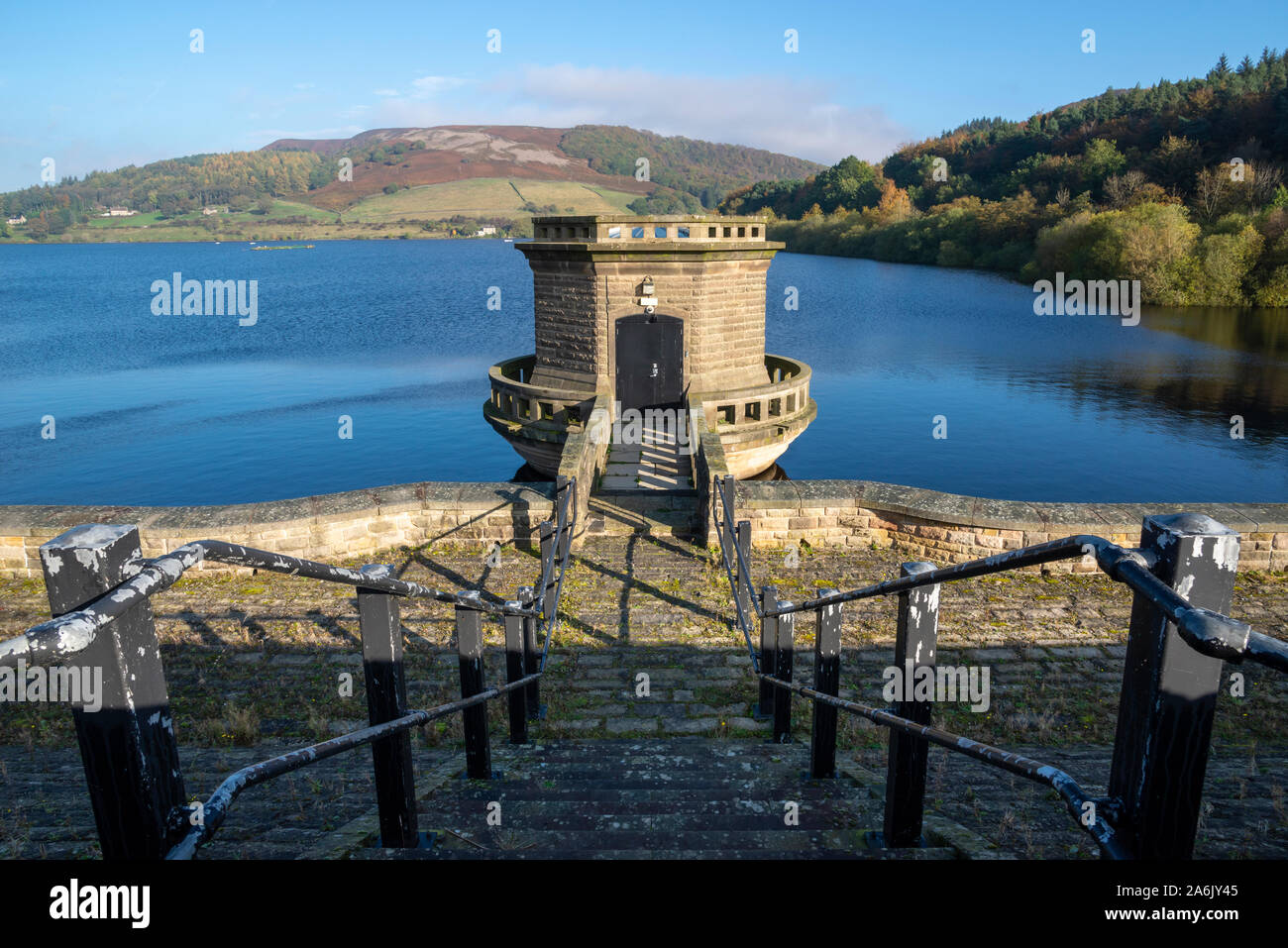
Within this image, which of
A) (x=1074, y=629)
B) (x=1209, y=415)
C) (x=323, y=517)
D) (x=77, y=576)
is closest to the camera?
(x=77, y=576)

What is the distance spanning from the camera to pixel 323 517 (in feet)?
34.1

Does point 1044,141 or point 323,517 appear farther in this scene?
point 1044,141

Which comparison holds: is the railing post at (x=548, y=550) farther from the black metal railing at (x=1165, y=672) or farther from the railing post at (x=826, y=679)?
the black metal railing at (x=1165, y=672)

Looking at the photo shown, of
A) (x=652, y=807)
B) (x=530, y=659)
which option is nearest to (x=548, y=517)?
(x=530, y=659)

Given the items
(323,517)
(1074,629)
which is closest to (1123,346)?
(1074,629)

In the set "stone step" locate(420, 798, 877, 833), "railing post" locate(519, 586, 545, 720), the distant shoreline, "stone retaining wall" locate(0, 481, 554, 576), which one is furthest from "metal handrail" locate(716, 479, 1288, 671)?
the distant shoreline

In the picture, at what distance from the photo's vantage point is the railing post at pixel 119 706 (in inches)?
72.8

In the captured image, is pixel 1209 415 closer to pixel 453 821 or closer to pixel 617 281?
pixel 617 281

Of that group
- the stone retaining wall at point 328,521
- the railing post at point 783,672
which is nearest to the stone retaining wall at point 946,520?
the stone retaining wall at point 328,521

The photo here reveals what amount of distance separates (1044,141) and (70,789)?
4314 inches

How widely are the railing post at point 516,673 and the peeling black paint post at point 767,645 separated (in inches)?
71.9

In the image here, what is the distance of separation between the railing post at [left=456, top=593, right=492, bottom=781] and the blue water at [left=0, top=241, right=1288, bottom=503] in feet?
78.3

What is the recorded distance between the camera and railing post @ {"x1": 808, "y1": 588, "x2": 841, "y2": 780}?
466cm

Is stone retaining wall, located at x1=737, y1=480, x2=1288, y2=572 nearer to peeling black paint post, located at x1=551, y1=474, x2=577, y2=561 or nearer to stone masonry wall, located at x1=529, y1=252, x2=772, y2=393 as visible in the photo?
peeling black paint post, located at x1=551, y1=474, x2=577, y2=561
